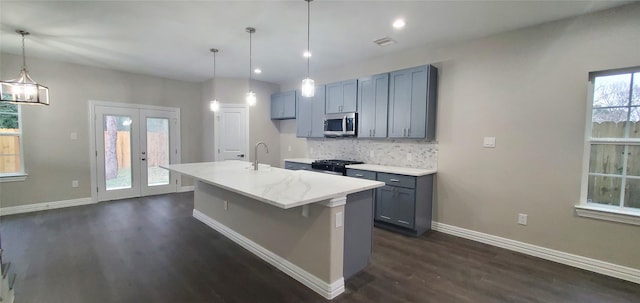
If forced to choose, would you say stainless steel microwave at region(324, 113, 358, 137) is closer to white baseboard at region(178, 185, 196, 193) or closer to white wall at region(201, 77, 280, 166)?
white wall at region(201, 77, 280, 166)

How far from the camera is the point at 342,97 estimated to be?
4.45 m

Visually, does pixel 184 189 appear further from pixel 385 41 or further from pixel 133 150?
pixel 385 41

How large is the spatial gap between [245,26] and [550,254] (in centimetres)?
424

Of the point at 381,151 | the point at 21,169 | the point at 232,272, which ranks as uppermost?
the point at 381,151

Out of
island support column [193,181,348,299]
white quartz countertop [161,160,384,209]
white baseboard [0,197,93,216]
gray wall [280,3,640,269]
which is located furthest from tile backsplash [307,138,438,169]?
white baseboard [0,197,93,216]

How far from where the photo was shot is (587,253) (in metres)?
2.66

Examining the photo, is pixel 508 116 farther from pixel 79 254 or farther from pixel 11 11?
pixel 11 11

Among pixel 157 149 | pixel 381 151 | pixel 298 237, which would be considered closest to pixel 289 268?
pixel 298 237

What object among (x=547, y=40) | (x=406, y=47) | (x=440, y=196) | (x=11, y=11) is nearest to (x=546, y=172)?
(x=440, y=196)

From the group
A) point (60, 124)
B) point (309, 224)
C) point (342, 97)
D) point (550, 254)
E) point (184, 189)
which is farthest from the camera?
point (184, 189)

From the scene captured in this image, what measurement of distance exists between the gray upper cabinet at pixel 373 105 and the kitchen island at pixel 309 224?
151cm

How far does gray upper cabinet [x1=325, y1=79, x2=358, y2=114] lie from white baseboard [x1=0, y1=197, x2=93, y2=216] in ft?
15.8

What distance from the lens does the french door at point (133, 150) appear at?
16.5 ft

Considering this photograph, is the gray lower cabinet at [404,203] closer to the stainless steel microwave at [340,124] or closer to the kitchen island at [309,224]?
the stainless steel microwave at [340,124]
